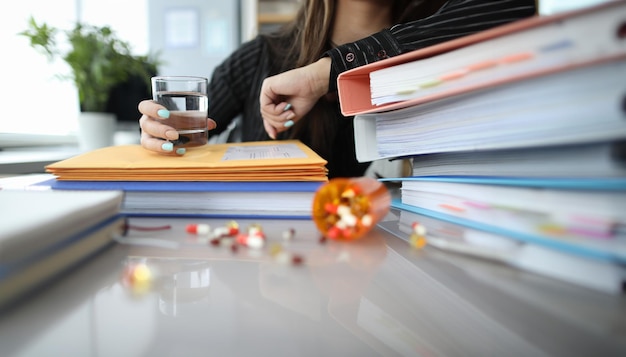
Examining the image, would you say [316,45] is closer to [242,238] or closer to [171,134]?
[171,134]

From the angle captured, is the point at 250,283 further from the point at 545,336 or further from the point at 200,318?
the point at 545,336

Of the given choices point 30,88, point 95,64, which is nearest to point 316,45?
point 95,64

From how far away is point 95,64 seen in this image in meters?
1.27

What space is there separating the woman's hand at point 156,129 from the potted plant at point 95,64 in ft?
2.52

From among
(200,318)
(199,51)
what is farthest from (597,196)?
(199,51)

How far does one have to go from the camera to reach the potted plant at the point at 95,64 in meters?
1.21

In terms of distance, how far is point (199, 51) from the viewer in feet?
9.67

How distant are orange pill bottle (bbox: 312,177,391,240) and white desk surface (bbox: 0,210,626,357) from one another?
0.04 m

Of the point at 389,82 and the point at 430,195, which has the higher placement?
the point at 389,82

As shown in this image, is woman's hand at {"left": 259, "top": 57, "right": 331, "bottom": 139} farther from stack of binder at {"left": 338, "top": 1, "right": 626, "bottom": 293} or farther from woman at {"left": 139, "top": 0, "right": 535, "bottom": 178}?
stack of binder at {"left": 338, "top": 1, "right": 626, "bottom": 293}

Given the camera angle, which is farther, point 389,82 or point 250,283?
point 389,82

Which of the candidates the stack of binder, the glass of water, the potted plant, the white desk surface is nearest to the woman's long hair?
the glass of water

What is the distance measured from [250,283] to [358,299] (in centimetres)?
9

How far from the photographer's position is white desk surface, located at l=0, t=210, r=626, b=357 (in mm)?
198
